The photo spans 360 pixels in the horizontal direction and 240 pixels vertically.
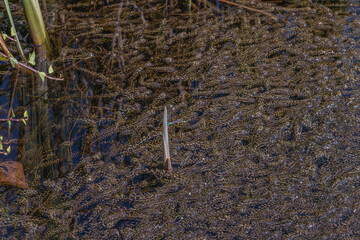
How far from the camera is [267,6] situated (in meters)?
3.83

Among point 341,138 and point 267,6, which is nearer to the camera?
point 341,138

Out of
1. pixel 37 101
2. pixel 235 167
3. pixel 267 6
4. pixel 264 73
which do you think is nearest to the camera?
pixel 235 167

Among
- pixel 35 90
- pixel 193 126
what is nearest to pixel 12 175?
pixel 35 90

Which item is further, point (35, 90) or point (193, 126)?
point (35, 90)

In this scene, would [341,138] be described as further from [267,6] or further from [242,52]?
[267,6]

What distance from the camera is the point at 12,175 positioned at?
7.62ft

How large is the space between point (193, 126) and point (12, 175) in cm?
133

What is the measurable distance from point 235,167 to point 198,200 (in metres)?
0.37

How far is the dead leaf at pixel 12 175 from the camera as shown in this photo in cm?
230

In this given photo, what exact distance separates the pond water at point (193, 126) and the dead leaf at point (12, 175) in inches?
2.2

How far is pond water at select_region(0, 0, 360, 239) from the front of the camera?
2184 millimetres

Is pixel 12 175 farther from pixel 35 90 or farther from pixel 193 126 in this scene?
pixel 193 126

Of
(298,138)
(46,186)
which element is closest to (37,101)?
(46,186)

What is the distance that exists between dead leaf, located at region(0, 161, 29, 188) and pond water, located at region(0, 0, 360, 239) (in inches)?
2.2
